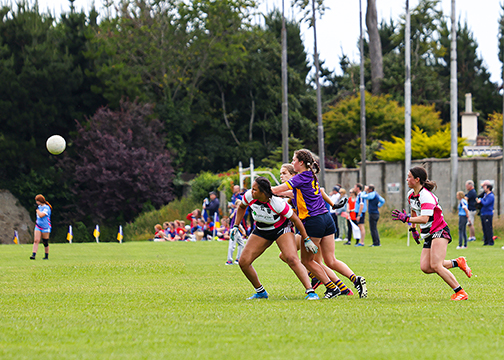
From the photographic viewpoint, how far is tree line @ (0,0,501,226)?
4338 centimetres

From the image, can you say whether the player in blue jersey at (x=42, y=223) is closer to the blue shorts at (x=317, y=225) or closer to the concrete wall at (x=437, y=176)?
the blue shorts at (x=317, y=225)

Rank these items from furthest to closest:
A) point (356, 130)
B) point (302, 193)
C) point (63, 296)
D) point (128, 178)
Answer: point (356, 130) → point (128, 178) → point (63, 296) → point (302, 193)

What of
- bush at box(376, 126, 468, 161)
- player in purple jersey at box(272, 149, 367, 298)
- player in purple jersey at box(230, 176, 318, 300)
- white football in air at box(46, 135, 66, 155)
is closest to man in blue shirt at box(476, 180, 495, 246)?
bush at box(376, 126, 468, 161)

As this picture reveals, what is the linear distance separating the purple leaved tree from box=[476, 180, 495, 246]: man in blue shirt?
916 inches

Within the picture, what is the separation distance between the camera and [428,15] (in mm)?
56969

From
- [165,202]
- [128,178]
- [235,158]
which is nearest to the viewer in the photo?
[128,178]

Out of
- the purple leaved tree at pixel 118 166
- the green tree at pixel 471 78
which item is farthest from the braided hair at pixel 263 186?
the green tree at pixel 471 78

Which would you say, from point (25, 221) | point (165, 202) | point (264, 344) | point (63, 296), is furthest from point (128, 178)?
point (264, 344)

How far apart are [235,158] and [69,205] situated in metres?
13.9

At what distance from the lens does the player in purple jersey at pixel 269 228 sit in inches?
362

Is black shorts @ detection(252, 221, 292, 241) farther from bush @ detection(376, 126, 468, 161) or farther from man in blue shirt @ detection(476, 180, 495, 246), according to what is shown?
bush @ detection(376, 126, 468, 161)

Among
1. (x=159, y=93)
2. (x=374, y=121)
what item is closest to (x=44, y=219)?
(x=374, y=121)

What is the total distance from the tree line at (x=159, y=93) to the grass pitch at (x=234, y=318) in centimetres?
3028

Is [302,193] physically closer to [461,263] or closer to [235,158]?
[461,263]
